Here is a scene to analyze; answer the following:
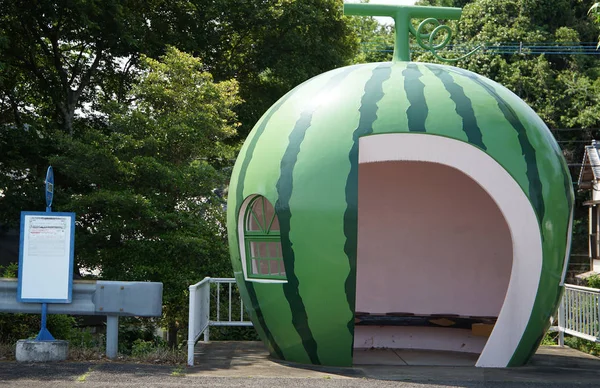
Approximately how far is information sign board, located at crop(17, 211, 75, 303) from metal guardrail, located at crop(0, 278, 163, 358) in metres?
0.16

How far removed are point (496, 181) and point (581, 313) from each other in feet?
10.7

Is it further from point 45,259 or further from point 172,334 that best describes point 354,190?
point 172,334

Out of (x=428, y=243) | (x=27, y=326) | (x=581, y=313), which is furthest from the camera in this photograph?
(x=428, y=243)

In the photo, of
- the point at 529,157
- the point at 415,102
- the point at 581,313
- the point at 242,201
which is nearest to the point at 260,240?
the point at 242,201

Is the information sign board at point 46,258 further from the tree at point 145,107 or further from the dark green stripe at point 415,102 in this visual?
the tree at point 145,107

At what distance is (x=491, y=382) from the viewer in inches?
316

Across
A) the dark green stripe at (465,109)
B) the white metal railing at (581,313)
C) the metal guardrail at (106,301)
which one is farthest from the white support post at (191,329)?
the white metal railing at (581,313)

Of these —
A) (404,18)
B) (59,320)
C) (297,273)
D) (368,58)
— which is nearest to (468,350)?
(297,273)

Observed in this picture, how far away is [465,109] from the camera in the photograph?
8.68 m

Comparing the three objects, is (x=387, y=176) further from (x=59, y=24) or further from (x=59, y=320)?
(x=59, y=24)

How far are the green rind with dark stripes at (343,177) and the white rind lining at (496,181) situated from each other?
78 mm

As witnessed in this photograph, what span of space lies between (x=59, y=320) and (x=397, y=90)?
17.5ft

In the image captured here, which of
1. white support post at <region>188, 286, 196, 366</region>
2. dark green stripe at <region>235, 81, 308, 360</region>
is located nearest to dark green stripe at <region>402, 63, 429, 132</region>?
dark green stripe at <region>235, 81, 308, 360</region>

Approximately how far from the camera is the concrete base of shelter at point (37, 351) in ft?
29.2
